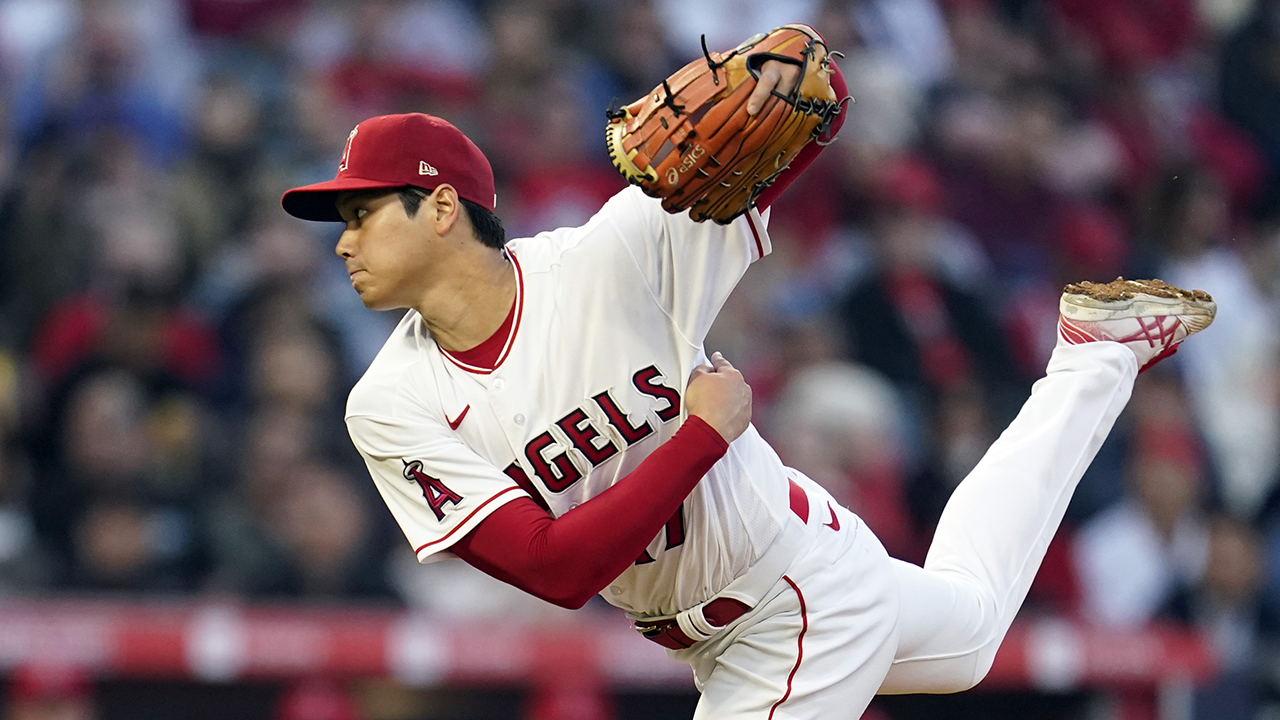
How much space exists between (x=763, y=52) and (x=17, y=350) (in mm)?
3847

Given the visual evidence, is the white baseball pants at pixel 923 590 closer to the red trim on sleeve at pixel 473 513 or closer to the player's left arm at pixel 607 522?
the player's left arm at pixel 607 522

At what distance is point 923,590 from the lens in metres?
3.02

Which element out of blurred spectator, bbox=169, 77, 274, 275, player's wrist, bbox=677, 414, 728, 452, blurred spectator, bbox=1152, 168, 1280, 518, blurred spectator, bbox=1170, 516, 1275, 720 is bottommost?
blurred spectator, bbox=1170, 516, 1275, 720

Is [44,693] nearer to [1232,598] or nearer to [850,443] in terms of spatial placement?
[850,443]

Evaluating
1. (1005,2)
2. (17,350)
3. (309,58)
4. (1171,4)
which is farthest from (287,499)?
(1171,4)

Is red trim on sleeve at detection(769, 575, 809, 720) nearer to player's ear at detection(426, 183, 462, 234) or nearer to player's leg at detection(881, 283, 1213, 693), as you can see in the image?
player's leg at detection(881, 283, 1213, 693)

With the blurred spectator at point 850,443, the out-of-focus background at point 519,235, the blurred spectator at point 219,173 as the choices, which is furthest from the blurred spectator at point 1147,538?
the blurred spectator at point 219,173

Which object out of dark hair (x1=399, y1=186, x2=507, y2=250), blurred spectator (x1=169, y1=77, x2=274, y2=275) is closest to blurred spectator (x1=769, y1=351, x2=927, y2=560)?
blurred spectator (x1=169, y1=77, x2=274, y2=275)

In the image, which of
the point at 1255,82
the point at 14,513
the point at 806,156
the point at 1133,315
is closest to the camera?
the point at 806,156

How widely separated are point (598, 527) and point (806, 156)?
2.57ft

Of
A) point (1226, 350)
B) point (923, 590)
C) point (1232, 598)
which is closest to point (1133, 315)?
point (923, 590)

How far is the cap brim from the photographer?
2654mm

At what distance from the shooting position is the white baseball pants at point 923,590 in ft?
9.48

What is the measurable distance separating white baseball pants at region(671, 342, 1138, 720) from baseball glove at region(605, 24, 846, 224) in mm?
792
